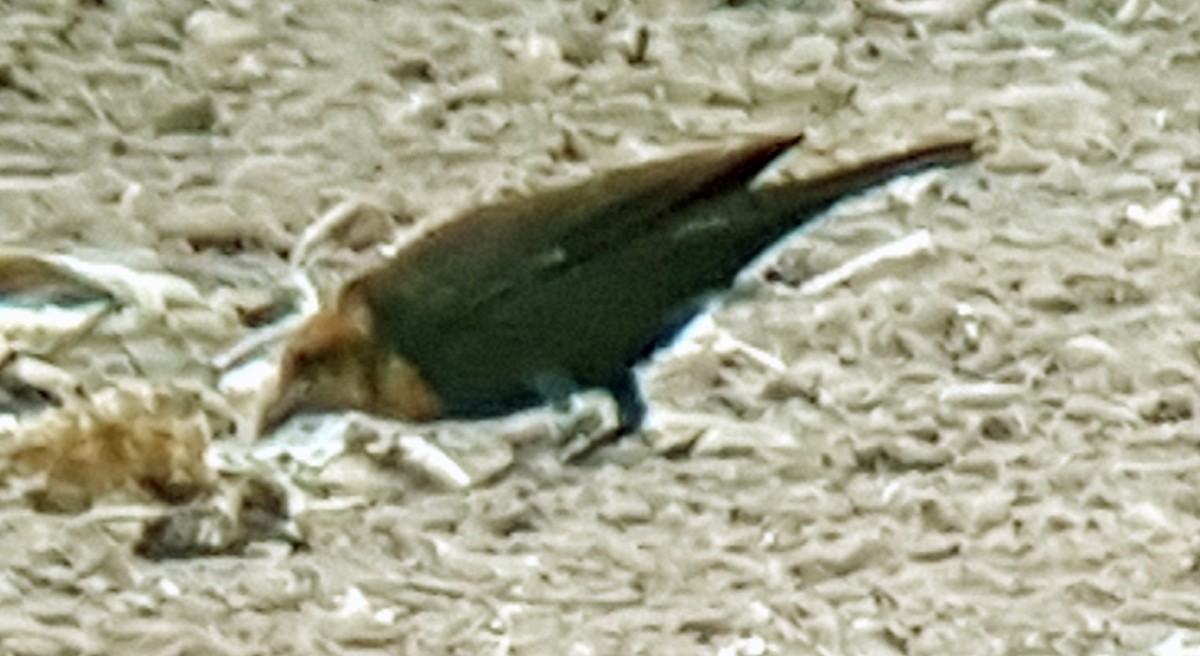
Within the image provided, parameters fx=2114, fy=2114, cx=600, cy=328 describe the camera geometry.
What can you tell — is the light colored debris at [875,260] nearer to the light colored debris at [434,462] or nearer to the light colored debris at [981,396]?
the light colored debris at [981,396]

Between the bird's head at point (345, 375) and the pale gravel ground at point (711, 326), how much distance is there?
29mm

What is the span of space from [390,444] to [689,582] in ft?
0.46

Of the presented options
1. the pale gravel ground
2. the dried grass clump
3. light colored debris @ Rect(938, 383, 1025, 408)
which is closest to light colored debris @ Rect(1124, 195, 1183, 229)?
the pale gravel ground

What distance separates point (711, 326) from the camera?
0.95 metres

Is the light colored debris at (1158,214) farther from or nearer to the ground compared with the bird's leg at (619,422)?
farther from the ground

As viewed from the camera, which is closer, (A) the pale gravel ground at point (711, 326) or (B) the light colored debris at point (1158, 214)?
(A) the pale gravel ground at point (711, 326)

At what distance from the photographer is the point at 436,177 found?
97 cm

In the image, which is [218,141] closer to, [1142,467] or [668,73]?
[668,73]

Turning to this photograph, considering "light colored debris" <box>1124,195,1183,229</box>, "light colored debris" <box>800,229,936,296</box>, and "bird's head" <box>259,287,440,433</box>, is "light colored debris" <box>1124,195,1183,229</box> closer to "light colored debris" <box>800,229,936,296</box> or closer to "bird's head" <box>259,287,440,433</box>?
"light colored debris" <box>800,229,936,296</box>

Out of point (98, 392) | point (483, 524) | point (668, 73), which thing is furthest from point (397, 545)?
point (668, 73)

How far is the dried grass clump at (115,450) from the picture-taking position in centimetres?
89

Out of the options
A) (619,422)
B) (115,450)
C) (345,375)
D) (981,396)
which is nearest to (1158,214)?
(981,396)

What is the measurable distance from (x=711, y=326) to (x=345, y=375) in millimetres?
166

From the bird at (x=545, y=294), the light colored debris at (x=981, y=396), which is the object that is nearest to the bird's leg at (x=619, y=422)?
the bird at (x=545, y=294)
